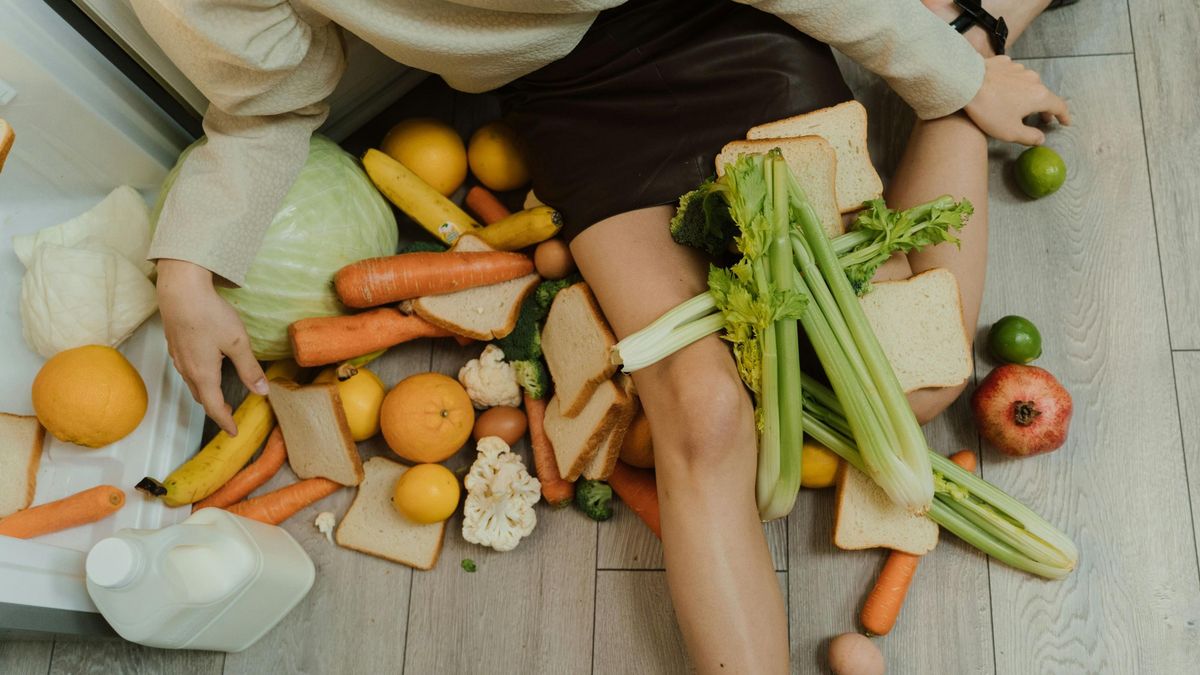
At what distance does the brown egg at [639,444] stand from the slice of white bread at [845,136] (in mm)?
390

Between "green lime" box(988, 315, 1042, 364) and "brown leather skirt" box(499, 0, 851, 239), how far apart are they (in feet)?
1.33

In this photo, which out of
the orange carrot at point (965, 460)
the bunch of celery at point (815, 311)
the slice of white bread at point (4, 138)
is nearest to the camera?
the slice of white bread at point (4, 138)

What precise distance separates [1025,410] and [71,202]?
4.50ft

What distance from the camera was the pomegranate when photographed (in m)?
1.20

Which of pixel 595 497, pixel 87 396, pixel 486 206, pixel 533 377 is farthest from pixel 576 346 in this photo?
pixel 87 396

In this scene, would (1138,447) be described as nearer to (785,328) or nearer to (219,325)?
(785,328)

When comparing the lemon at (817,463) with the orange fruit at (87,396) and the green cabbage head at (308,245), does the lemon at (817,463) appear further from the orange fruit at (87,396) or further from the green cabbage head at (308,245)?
the orange fruit at (87,396)

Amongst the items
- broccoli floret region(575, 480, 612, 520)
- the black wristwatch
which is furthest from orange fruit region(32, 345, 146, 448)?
the black wristwatch

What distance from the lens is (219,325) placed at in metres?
1.14

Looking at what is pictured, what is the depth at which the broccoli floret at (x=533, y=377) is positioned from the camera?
4.30 feet

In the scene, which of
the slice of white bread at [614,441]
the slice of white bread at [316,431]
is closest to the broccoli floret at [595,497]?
the slice of white bread at [614,441]

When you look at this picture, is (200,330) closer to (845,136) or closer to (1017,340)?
(845,136)

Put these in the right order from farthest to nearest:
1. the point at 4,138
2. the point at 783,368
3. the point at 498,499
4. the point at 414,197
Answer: the point at 414,197
the point at 498,499
the point at 783,368
the point at 4,138

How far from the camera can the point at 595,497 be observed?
50.4 inches
